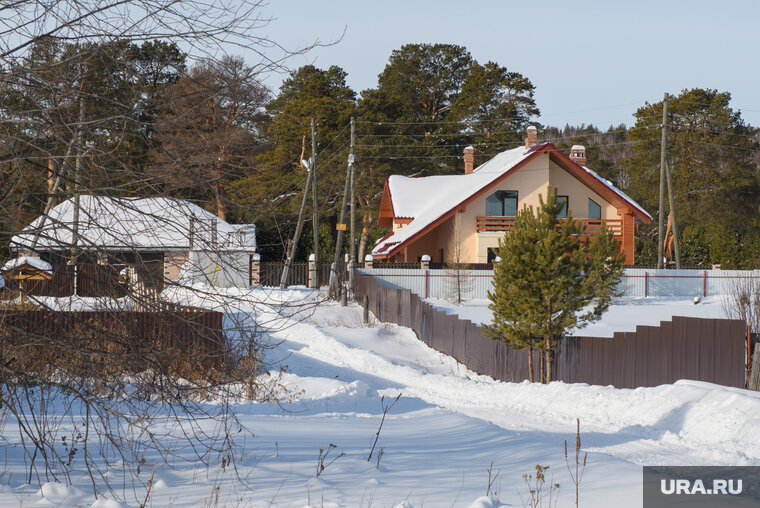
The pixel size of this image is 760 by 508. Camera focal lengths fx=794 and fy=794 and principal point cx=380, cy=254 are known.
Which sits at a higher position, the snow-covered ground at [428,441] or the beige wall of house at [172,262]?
the beige wall of house at [172,262]

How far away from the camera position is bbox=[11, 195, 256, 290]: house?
17.0 feet

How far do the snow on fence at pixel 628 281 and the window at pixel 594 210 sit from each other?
12.1 ft

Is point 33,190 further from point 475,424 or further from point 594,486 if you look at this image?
point 475,424

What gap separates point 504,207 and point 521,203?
0.84 m

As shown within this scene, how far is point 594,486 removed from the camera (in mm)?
6387

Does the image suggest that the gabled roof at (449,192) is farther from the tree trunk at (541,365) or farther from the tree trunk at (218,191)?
the tree trunk at (218,191)

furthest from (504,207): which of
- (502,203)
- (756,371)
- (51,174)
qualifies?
(51,174)

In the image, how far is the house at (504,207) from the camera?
3581 cm

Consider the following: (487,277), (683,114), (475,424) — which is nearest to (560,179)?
(487,277)

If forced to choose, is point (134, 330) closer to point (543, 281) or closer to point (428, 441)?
point (428, 441)

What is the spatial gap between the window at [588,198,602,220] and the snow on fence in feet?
12.1

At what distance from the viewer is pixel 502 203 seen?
37719mm

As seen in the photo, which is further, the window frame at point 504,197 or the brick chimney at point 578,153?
the brick chimney at point 578,153

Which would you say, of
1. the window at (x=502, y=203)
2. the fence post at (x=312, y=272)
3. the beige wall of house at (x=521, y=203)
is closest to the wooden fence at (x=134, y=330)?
the fence post at (x=312, y=272)
